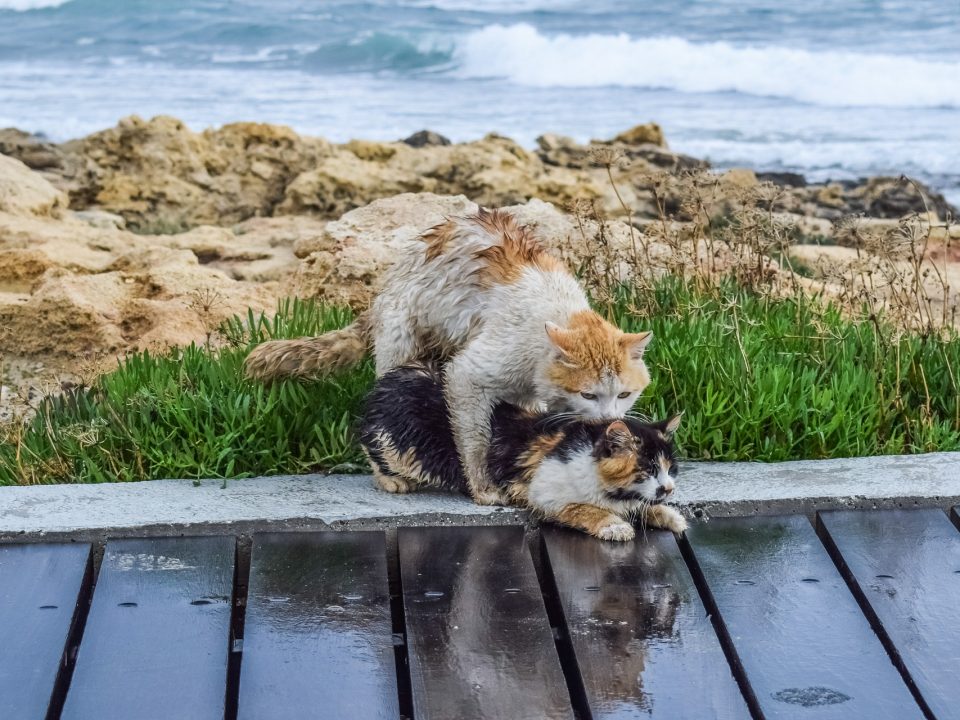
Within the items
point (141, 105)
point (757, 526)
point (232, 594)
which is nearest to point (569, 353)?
point (757, 526)

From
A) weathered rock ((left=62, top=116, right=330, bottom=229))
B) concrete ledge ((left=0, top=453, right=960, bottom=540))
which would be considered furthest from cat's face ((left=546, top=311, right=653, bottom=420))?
weathered rock ((left=62, top=116, right=330, bottom=229))

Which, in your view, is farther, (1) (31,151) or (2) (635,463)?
(1) (31,151)

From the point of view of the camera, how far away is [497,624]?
3055 millimetres

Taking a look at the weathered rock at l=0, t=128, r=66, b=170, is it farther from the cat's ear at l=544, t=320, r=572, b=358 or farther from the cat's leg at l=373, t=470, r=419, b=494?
the cat's ear at l=544, t=320, r=572, b=358

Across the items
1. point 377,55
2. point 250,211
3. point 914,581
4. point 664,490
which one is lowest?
point 377,55

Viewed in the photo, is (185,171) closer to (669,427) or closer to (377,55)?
(669,427)

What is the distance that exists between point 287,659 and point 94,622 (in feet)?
1.69

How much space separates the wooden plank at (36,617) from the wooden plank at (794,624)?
1.57m

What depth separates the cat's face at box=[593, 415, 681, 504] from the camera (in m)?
3.54

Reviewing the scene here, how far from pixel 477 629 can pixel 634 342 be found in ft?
3.86

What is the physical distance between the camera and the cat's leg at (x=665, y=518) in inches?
140

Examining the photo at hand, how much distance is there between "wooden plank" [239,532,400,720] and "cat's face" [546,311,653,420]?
2.49 feet

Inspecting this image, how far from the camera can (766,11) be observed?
29203 millimetres

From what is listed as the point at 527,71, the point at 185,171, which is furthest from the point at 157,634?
the point at 527,71
